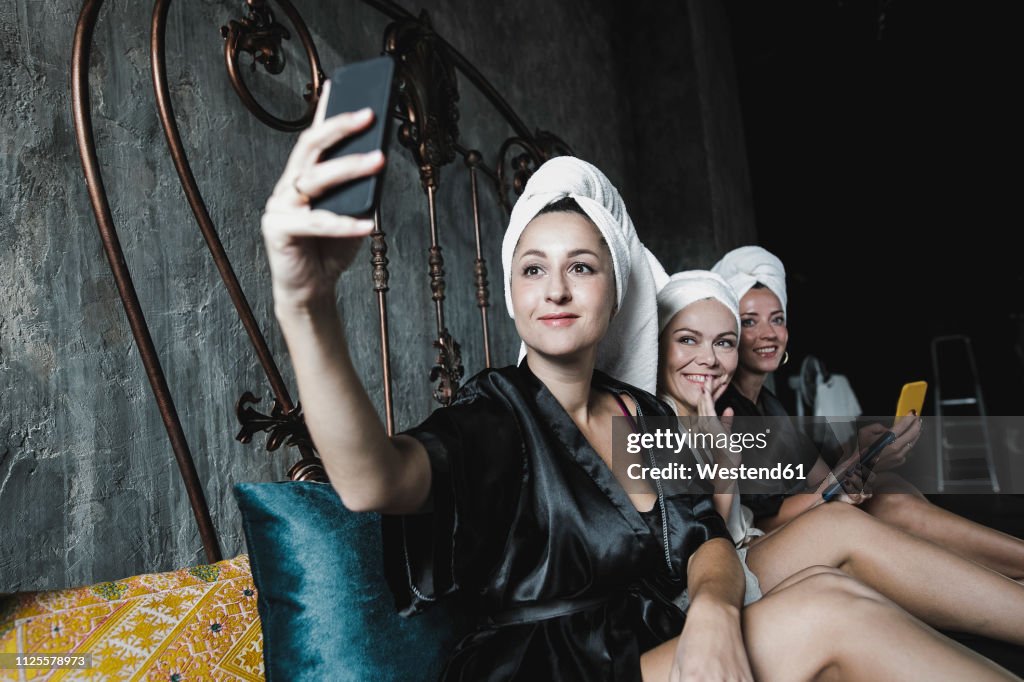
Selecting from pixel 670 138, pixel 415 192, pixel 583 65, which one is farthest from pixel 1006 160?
pixel 415 192

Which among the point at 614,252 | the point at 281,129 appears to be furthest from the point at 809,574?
the point at 281,129

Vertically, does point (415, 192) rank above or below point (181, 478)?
above

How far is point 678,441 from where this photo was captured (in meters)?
1.45

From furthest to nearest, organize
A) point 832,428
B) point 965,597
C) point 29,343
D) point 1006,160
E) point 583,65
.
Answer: point 1006,160 < point 583,65 < point 832,428 < point 965,597 < point 29,343

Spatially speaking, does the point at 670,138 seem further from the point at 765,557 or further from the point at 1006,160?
the point at 1006,160

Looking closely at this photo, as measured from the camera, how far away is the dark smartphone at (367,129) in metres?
0.62

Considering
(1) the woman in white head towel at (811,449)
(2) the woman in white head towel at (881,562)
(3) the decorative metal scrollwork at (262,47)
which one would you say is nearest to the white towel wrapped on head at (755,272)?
(1) the woman in white head towel at (811,449)

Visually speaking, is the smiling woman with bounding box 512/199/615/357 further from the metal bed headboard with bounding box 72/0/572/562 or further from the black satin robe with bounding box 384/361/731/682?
the metal bed headboard with bounding box 72/0/572/562

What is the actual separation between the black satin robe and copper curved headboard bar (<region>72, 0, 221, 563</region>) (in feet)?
1.57

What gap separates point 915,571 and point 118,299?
154 centimetres

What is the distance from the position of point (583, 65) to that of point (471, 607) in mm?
2964

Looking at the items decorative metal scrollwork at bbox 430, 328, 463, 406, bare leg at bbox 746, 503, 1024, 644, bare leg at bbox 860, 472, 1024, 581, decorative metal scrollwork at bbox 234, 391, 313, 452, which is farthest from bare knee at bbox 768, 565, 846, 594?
decorative metal scrollwork at bbox 430, 328, 463, 406

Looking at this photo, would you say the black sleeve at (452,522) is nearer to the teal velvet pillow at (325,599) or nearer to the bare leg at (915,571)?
the teal velvet pillow at (325,599)

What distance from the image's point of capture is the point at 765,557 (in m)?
1.52
